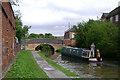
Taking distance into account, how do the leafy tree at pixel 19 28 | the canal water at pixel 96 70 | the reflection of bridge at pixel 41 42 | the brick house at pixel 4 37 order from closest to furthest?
the brick house at pixel 4 37 < the canal water at pixel 96 70 < the leafy tree at pixel 19 28 < the reflection of bridge at pixel 41 42

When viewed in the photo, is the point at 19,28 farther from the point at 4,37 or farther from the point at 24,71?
the point at 4,37

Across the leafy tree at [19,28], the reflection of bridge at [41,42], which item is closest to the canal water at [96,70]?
the leafy tree at [19,28]

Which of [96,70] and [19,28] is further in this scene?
[19,28]

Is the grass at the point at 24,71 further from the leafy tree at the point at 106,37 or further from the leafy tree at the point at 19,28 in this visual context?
the leafy tree at the point at 19,28

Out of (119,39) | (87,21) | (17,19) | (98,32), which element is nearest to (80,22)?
(87,21)

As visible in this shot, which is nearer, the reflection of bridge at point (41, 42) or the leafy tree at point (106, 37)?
the leafy tree at point (106, 37)

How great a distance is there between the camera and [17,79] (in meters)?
6.45

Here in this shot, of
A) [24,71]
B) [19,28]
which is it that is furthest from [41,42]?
[24,71]

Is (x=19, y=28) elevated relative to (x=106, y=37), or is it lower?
elevated

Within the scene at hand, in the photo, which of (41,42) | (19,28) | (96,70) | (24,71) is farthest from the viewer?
(41,42)

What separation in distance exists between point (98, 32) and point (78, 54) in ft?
14.9

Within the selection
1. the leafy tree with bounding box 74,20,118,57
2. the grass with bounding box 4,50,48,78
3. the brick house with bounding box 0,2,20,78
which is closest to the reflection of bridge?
the leafy tree with bounding box 74,20,118,57

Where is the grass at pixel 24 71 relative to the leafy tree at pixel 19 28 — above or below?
below

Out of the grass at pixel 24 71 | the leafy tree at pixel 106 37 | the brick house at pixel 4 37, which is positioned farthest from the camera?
the leafy tree at pixel 106 37
